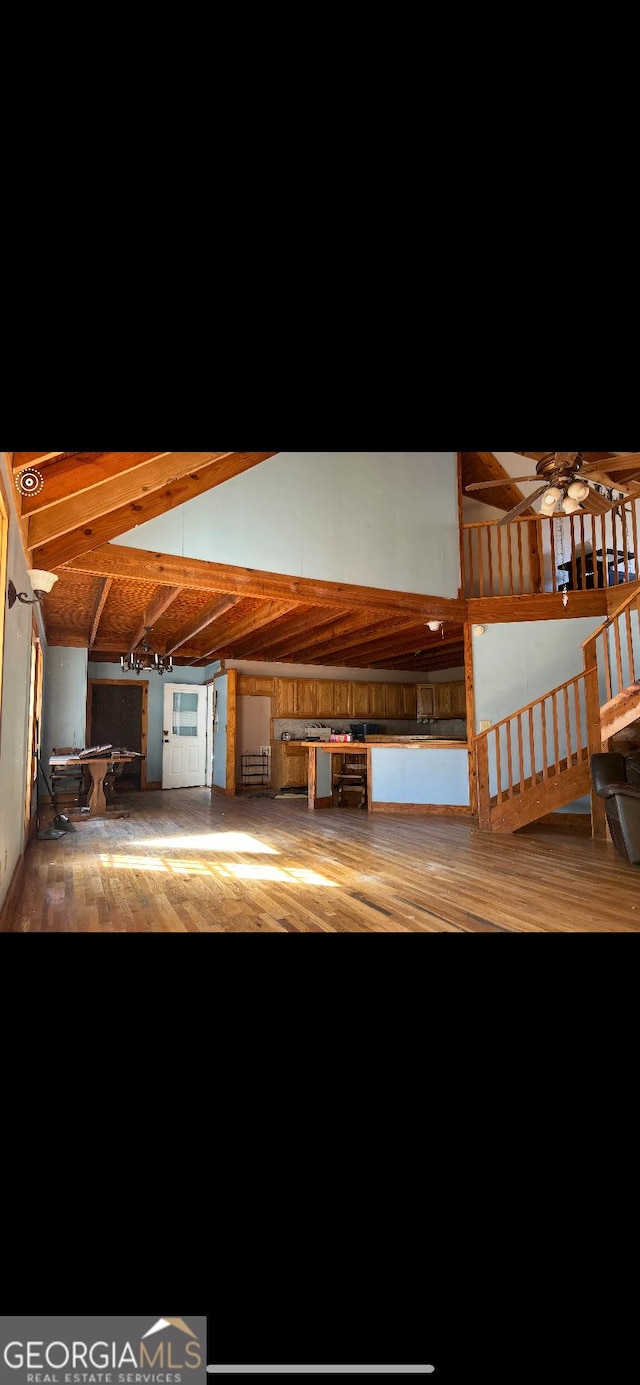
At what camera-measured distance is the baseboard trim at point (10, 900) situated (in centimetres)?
311

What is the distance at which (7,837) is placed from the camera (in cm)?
382

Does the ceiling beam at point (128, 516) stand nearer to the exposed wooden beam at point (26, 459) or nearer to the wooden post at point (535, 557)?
the exposed wooden beam at point (26, 459)

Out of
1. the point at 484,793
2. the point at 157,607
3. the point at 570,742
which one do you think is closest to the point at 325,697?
the point at 157,607

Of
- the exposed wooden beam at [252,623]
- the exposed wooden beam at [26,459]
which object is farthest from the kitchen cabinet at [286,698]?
the exposed wooden beam at [26,459]

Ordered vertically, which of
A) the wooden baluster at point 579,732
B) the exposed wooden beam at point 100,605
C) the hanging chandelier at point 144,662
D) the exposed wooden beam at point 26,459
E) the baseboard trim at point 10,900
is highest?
the exposed wooden beam at point 100,605

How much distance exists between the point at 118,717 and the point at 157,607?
671 centimetres

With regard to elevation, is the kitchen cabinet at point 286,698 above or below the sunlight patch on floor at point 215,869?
above

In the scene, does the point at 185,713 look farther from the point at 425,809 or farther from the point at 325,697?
the point at 425,809

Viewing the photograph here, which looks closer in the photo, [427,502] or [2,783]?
[2,783]

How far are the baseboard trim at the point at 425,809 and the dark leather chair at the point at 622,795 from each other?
2583mm
